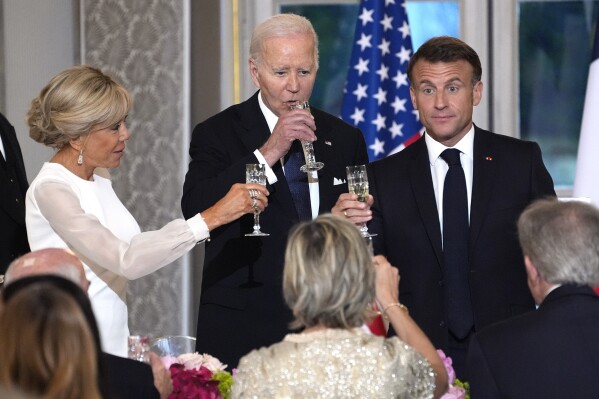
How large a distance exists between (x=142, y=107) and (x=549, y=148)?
96.5 inches

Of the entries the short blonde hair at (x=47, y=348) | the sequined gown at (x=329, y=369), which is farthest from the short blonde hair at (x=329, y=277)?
the short blonde hair at (x=47, y=348)

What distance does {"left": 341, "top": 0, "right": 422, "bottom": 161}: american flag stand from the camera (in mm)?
6297

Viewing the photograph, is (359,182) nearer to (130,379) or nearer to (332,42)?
(130,379)

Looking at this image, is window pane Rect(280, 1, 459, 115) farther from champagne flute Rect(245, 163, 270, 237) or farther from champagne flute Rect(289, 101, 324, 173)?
champagne flute Rect(245, 163, 270, 237)

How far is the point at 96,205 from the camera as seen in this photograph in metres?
3.91

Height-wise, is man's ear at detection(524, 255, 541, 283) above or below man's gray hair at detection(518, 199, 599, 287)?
below

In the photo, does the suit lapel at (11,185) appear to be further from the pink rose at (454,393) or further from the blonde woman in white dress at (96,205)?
the pink rose at (454,393)

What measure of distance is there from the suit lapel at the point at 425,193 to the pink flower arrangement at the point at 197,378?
100 cm

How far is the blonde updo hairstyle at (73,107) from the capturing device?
12.5ft

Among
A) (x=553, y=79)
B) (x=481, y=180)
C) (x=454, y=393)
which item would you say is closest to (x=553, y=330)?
(x=454, y=393)

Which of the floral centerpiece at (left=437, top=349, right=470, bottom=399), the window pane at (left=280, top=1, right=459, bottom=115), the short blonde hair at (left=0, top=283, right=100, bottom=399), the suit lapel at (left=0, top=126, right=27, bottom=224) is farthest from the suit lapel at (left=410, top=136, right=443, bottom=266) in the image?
the window pane at (left=280, top=1, right=459, bottom=115)

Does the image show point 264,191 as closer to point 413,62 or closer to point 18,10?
point 413,62

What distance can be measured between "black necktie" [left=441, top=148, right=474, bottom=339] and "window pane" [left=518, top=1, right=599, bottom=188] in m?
2.86

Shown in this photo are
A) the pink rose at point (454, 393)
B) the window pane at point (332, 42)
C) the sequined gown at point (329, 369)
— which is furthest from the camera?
the window pane at point (332, 42)
